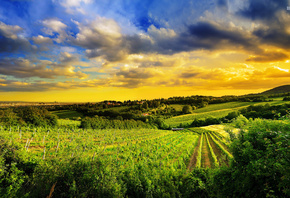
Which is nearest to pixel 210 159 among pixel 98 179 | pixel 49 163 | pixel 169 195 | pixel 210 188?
pixel 210 188

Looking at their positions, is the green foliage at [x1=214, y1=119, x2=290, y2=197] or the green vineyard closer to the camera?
the green foliage at [x1=214, y1=119, x2=290, y2=197]

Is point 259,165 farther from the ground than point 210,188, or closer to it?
farther from the ground

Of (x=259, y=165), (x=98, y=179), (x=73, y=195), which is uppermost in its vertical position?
(x=259, y=165)

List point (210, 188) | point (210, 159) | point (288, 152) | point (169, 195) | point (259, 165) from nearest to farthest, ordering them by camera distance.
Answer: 1. point (288, 152)
2. point (259, 165)
3. point (169, 195)
4. point (210, 188)
5. point (210, 159)

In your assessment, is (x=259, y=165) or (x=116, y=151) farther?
(x=116, y=151)

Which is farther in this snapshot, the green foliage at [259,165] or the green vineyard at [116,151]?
the green vineyard at [116,151]

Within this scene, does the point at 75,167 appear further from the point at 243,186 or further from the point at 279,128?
the point at 279,128

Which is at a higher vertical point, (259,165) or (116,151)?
(259,165)

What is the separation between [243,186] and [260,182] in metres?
0.77

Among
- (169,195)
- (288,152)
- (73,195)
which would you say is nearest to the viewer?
(288,152)

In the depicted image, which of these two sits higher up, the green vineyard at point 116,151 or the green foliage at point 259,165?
the green foliage at point 259,165

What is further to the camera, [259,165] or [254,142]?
[254,142]

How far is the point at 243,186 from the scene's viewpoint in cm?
724

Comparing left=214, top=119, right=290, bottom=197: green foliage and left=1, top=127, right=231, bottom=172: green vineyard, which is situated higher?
left=214, top=119, right=290, bottom=197: green foliage
